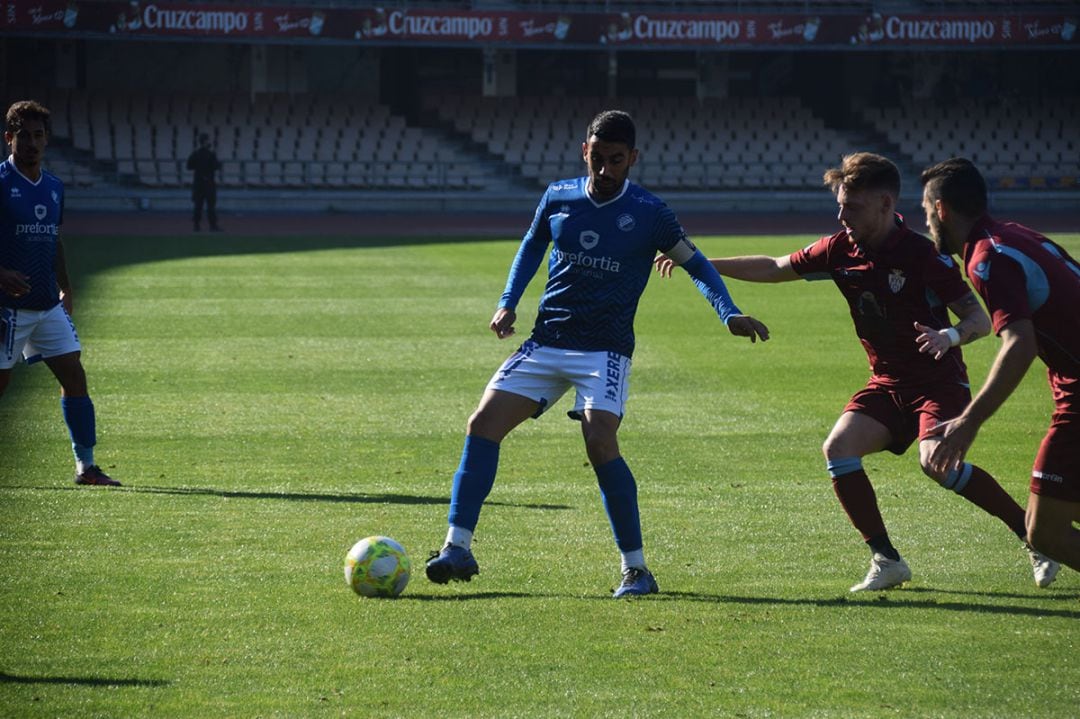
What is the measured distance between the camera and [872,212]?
6.45 meters

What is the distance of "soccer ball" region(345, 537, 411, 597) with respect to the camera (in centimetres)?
636

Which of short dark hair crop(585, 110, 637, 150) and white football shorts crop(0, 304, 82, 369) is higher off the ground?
short dark hair crop(585, 110, 637, 150)

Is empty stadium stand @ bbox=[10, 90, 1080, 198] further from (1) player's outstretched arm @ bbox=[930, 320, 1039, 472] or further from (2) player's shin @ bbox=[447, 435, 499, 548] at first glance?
(1) player's outstretched arm @ bbox=[930, 320, 1039, 472]

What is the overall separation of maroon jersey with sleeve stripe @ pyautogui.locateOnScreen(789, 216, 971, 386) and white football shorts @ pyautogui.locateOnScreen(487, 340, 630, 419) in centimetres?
105

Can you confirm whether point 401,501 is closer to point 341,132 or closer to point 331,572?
point 331,572

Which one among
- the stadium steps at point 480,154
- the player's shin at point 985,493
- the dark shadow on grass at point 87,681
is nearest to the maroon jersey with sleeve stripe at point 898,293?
the player's shin at point 985,493

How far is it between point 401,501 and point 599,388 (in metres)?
2.44

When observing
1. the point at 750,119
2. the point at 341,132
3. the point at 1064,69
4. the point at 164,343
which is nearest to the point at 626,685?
the point at 164,343

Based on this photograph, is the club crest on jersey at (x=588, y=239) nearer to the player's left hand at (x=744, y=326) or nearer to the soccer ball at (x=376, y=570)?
the player's left hand at (x=744, y=326)

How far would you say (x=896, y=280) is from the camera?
6.55 metres

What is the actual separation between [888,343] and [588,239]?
58.3 inches

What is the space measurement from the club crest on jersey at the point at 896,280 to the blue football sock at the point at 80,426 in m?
5.10

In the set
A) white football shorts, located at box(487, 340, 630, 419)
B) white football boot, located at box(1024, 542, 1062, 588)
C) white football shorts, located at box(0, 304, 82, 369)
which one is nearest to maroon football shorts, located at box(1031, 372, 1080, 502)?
white football boot, located at box(1024, 542, 1062, 588)

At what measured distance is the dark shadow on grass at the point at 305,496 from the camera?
8.57 m
